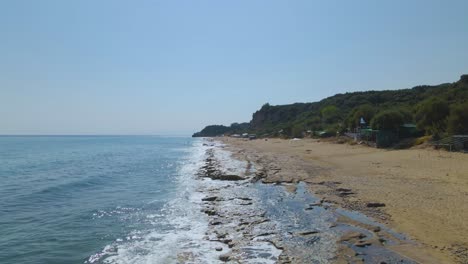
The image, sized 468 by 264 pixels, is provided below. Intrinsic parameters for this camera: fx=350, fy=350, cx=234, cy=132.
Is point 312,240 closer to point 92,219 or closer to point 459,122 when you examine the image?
point 92,219

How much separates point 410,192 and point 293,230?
848 cm

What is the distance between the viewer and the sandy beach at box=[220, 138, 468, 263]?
10477mm

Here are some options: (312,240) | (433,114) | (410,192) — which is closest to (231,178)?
(410,192)

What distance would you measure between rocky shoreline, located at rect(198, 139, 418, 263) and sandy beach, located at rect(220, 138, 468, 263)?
492 millimetres

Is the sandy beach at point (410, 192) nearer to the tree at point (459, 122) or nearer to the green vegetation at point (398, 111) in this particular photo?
the tree at point (459, 122)

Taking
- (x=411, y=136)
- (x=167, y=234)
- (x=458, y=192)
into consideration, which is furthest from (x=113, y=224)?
(x=411, y=136)

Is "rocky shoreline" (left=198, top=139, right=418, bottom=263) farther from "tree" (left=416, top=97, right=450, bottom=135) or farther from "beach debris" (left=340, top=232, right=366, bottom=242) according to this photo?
"tree" (left=416, top=97, right=450, bottom=135)

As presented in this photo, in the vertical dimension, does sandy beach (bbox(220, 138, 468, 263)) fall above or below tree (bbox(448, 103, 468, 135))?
below

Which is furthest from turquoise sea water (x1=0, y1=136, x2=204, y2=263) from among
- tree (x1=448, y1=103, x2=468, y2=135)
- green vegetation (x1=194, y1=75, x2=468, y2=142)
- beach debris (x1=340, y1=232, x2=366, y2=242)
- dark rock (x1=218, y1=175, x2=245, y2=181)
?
green vegetation (x1=194, y1=75, x2=468, y2=142)

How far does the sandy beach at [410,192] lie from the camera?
1048 centimetres

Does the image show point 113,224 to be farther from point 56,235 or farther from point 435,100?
point 435,100

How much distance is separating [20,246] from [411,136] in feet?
150

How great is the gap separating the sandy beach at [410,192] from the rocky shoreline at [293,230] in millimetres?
492

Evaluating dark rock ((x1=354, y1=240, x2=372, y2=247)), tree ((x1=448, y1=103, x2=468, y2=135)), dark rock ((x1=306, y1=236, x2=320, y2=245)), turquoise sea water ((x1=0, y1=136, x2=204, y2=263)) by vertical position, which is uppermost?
tree ((x1=448, y1=103, x2=468, y2=135))
